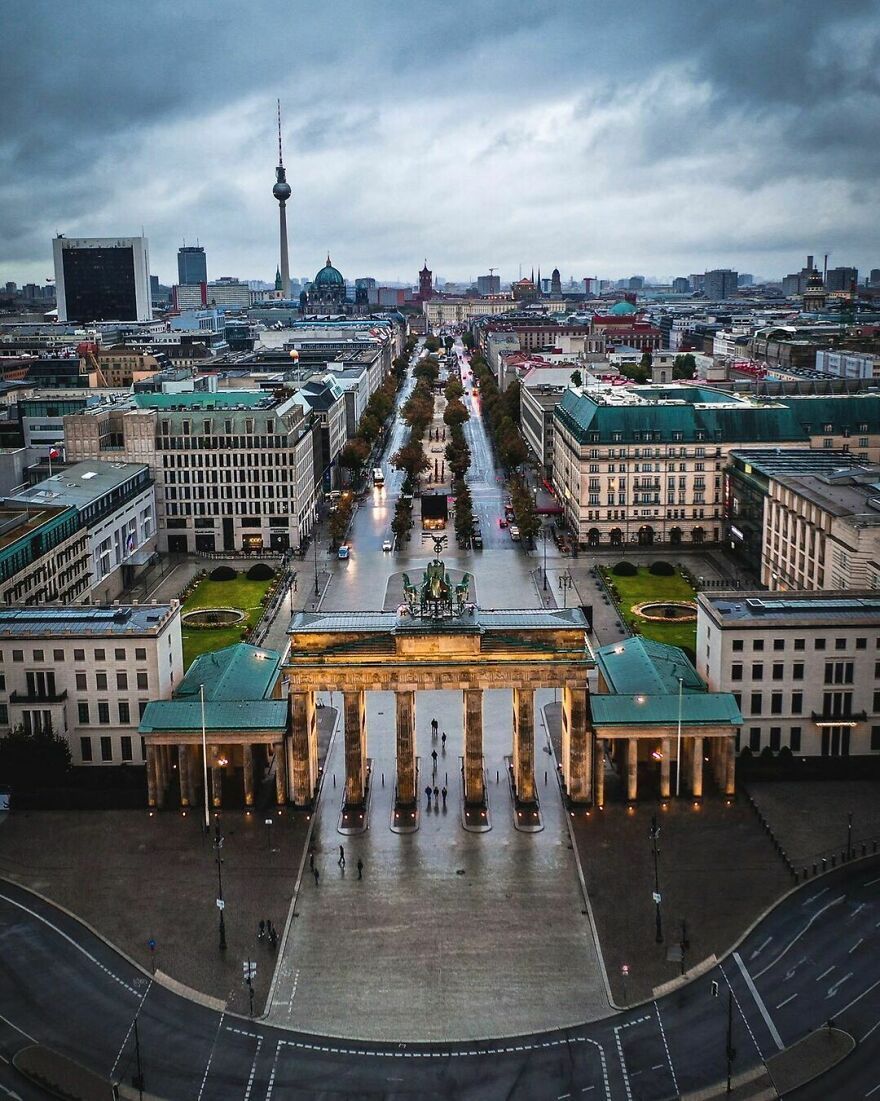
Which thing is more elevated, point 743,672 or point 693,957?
point 743,672

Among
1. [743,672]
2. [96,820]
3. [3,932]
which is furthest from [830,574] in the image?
[3,932]

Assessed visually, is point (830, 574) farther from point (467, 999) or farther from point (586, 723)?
point (467, 999)

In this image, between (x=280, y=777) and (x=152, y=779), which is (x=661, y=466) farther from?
(x=152, y=779)

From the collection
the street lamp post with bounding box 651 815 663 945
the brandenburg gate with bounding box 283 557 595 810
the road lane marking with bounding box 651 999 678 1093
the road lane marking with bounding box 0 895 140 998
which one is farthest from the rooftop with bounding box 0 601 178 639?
the road lane marking with bounding box 651 999 678 1093

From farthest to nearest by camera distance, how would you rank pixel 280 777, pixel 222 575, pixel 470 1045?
pixel 222 575 < pixel 280 777 < pixel 470 1045

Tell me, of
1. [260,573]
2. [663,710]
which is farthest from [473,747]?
[260,573]
